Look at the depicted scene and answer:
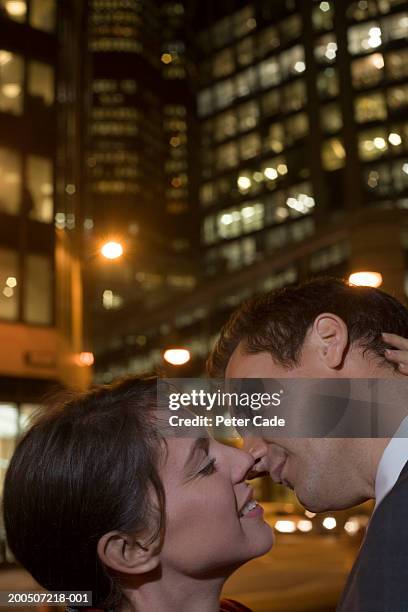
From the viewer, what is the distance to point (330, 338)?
2.11 m

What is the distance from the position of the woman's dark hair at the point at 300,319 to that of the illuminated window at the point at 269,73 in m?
78.5

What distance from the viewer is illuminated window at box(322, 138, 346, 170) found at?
68375 millimetres

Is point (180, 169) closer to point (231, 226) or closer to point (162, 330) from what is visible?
point (231, 226)

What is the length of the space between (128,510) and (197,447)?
0.73ft

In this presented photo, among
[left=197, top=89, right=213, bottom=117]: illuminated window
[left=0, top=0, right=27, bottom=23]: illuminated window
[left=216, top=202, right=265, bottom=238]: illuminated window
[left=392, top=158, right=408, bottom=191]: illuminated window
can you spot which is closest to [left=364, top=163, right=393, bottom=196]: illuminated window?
[left=392, top=158, right=408, bottom=191]: illuminated window

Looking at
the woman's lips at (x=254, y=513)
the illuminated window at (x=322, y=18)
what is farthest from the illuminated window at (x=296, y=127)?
the woman's lips at (x=254, y=513)

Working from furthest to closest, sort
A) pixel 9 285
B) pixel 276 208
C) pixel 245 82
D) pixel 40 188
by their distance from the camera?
pixel 245 82 < pixel 276 208 < pixel 40 188 < pixel 9 285

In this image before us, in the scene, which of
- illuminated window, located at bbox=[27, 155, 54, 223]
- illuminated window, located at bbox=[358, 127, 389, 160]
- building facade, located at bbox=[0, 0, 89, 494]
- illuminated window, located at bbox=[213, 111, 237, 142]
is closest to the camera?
building facade, located at bbox=[0, 0, 89, 494]

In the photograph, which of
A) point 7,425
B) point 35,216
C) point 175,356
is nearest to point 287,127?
point 35,216

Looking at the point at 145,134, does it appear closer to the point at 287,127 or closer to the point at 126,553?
the point at 287,127

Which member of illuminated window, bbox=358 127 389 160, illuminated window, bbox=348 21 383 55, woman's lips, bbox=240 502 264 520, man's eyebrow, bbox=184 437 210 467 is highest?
illuminated window, bbox=348 21 383 55

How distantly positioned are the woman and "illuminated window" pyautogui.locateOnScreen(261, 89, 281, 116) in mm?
77502

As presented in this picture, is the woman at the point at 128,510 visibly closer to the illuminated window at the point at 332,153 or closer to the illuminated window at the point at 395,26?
the illuminated window at the point at 395,26

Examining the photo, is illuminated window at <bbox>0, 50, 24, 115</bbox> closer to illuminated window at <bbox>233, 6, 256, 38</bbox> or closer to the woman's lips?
Result: the woman's lips
